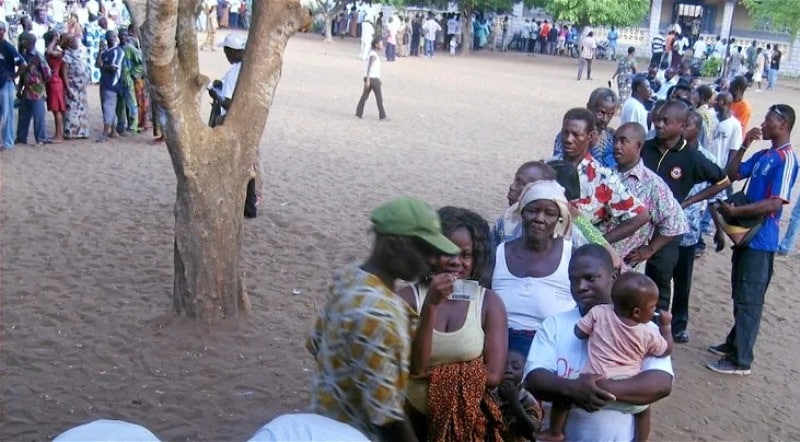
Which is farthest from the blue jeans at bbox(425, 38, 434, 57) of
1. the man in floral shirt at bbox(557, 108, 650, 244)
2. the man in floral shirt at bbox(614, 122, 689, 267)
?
the man in floral shirt at bbox(557, 108, 650, 244)

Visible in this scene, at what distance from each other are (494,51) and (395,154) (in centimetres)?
2896

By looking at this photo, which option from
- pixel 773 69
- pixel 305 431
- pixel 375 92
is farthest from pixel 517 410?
pixel 773 69

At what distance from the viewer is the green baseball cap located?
249cm

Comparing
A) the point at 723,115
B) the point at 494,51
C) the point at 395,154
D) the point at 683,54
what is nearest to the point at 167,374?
the point at 723,115

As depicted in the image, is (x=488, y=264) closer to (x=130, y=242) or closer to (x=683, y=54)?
(x=130, y=242)

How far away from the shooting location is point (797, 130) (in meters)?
20.7

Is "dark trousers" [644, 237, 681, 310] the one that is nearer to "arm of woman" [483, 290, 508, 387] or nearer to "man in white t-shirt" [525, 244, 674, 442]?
"man in white t-shirt" [525, 244, 674, 442]

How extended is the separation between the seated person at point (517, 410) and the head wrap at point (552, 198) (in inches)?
31.7

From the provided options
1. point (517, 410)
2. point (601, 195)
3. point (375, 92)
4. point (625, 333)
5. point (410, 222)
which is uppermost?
point (410, 222)

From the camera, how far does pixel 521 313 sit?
385 centimetres

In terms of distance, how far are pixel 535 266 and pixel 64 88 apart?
432 inches

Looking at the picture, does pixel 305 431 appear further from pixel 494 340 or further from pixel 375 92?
pixel 375 92

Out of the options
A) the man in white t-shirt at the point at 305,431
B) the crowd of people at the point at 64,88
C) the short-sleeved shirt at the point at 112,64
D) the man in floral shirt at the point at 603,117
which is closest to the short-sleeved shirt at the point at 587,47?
the crowd of people at the point at 64,88

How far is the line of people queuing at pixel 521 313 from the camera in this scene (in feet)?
8.30
